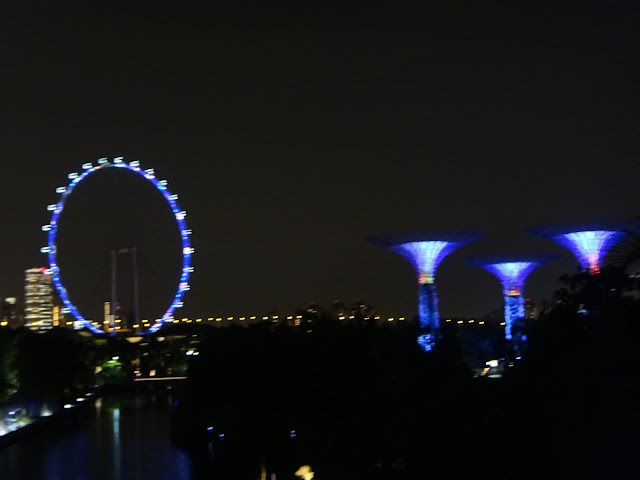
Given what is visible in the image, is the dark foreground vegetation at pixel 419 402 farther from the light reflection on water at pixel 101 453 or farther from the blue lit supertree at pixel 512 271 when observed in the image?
the blue lit supertree at pixel 512 271

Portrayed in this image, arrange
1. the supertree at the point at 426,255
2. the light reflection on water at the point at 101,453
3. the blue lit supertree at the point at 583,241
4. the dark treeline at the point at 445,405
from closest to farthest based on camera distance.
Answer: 1. the dark treeline at the point at 445,405
2. the light reflection on water at the point at 101,453
3. the blue lit supertree at the point at 583,241
4. the supertree at the point at 426,255

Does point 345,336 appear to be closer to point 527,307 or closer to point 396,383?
point 396,383

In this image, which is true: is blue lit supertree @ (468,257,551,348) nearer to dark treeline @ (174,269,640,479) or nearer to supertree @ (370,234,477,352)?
supertree @ (370,234,477,352)

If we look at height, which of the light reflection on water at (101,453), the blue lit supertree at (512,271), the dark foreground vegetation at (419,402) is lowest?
the light reflection on water at (101,453)

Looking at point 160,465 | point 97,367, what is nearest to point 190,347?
point 97,367

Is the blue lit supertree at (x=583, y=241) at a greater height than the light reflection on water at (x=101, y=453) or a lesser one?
greater

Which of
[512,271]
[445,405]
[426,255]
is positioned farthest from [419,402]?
[512,271]

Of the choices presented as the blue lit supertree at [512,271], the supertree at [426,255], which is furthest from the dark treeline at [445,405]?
the blue lit supertree at [512,271]

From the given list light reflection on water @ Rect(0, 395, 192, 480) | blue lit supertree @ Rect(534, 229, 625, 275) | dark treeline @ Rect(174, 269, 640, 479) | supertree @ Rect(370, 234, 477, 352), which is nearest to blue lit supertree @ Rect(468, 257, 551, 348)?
supertree @ Rect(370, 234, 477, 352)
